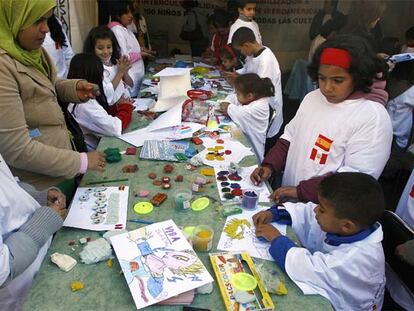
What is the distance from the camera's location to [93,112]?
91.4 inches

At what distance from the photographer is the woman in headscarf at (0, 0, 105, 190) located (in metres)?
1.40

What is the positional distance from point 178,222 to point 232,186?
41cm

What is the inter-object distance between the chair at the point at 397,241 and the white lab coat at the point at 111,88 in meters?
2.15

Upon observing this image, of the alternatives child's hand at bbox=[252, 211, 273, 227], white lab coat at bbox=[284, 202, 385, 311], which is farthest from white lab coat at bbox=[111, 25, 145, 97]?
white lab coat at bbox=[284, 202, 385, 311]

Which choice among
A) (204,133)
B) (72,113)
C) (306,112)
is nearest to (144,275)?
(306,112)

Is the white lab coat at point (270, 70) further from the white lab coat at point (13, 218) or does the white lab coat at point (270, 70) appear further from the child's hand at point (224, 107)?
the white lab coat at point (13, 218)

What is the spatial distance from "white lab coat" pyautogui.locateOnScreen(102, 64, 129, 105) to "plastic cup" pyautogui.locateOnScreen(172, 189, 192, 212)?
1.41 meters

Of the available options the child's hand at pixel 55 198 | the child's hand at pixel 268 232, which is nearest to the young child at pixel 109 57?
the child's hand at pixel 55 198

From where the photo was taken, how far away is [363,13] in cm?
331

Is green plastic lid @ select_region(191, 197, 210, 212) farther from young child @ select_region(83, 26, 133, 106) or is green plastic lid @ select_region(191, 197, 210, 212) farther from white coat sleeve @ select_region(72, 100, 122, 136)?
young child @ select_region(83, 26, 133, 106)

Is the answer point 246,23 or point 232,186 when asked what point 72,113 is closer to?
point 232,186

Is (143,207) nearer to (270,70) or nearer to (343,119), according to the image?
(343,119)

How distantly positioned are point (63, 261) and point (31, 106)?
0.73m

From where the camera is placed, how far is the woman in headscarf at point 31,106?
55.2 inches
